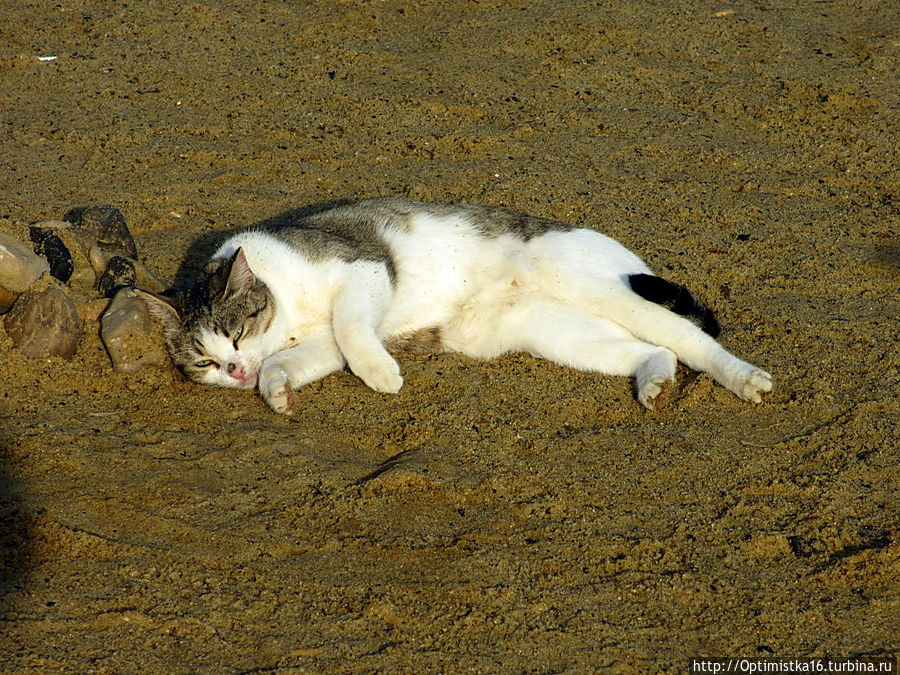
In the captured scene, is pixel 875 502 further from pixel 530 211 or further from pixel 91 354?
pixel 91 354

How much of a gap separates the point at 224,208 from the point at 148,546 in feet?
11.4

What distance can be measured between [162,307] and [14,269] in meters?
0.80

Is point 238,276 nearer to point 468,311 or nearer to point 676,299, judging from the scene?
point 468,311

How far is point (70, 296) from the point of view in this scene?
4.69m

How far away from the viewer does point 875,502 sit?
3598mm

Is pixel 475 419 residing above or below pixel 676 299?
below

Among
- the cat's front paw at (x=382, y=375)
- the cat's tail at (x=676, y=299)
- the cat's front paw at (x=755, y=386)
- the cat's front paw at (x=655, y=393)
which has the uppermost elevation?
the cat's tail at (x=676, y=299)

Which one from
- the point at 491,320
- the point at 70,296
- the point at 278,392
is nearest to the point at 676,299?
the point at 491,320

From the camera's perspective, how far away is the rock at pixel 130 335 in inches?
177

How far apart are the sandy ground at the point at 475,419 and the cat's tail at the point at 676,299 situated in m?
0.40

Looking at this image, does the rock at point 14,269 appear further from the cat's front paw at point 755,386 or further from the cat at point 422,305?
the cat's front paw at point 755,386

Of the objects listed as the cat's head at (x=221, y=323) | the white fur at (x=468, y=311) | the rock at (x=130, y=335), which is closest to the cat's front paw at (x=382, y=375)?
the white fur at (x=468, y=311)

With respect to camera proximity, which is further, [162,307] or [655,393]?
[162,307]

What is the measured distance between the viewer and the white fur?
4.46 metres
